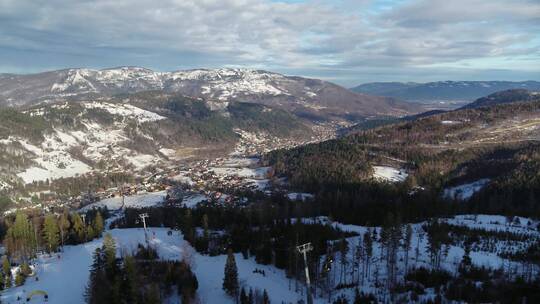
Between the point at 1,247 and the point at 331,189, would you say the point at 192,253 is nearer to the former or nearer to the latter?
the point at 1,247

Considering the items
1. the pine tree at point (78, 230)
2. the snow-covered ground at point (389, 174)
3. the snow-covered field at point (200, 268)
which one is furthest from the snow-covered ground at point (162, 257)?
the snow-covered ground at point (389, 174)

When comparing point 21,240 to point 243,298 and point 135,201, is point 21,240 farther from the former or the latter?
point 135,201

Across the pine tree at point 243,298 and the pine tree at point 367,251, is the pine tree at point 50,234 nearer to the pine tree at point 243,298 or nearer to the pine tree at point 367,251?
the pine tree at point 243,298

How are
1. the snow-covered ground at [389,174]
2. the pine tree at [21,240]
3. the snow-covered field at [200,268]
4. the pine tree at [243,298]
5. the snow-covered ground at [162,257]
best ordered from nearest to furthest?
1. the pine tree at [243,298]
2. the snow-covered ground at [162,257]
3. the snow-covered field at [200,268]
4. the pine tree at [21,240]
5. the snow-covered ground at [389,174]

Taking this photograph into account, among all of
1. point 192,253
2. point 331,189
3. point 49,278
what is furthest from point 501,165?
point 49,278

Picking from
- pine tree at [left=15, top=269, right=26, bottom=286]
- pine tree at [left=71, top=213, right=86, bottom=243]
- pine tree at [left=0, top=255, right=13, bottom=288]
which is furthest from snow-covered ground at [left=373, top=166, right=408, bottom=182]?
pine tree at [left=0, top=255, right=13, bottom=288]

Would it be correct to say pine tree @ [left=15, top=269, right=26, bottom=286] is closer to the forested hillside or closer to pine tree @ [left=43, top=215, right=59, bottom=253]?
pine tree @ [left=43, top=215, right=59, bottom=253]
